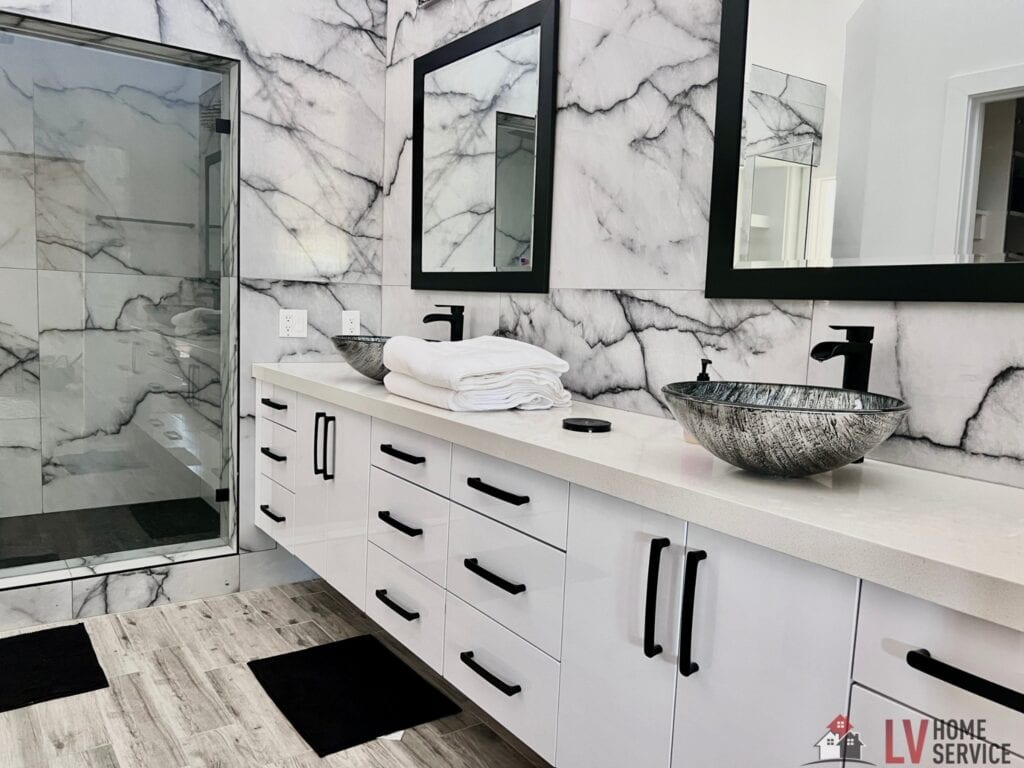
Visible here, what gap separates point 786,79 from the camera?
1.65m

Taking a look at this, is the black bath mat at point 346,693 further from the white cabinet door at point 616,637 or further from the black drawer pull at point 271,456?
the white cabinet door at point 616,637

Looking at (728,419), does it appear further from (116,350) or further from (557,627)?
(116,350)

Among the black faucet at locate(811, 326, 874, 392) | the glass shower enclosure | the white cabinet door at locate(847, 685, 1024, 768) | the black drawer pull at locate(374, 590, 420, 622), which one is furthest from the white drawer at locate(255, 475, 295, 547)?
the white cabinet door at locate(847, 685, 1024, 768)

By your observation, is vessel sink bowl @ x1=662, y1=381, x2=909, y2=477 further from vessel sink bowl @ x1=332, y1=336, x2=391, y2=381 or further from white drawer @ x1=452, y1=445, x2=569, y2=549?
vessel sink bowl @ x1=332, y1=336, x2=391, y2=381

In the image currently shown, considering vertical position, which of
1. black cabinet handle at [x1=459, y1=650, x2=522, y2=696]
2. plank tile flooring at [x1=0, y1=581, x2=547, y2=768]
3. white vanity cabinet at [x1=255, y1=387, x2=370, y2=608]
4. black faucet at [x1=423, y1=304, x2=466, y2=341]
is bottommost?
plank tile flooring at [x1=0, y1=581, x2=547, y2=768]

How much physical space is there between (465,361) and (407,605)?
643 mm

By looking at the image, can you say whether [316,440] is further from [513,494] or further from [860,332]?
[860,332]

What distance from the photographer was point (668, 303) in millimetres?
1927

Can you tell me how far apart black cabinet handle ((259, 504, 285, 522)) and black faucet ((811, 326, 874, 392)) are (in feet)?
6.42

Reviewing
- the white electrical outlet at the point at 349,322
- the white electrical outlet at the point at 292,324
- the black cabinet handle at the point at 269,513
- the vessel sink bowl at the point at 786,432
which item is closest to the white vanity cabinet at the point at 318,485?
the black cabinet handle at the point at 269,513

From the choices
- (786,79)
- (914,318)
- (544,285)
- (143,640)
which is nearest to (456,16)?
(544,285)

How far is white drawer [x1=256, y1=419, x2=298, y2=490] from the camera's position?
266 cm

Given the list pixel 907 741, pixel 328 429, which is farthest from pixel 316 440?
pixel 907 741

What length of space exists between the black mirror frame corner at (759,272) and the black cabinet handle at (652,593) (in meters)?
0.67
